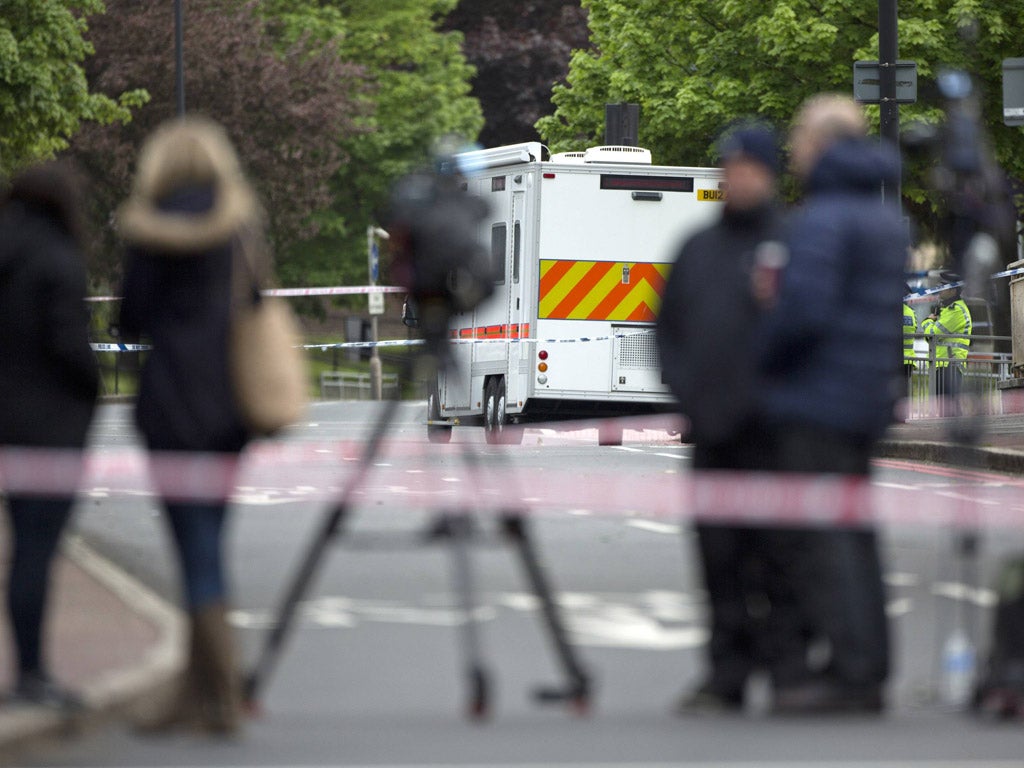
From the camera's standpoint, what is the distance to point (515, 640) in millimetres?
9172

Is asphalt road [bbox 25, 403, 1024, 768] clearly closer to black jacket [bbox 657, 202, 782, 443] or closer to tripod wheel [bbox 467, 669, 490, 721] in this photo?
tripod wheel [bbox 467, 669, 490, 721]

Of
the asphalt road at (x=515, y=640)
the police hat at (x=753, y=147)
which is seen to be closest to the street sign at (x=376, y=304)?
the asphalt road at (x=515, y=640)

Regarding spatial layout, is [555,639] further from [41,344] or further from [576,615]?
[576,615]

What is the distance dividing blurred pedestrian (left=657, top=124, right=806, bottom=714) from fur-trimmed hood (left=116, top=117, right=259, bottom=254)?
1497mm

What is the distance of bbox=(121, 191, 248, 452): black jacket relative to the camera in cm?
701

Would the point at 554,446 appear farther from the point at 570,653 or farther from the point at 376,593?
the point at 570,653

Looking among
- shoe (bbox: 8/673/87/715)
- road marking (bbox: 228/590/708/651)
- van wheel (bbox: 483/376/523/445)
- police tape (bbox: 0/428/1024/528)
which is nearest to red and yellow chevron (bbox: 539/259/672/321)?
van wheel (bbox: 483/376/523/445)

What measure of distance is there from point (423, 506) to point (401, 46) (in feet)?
151

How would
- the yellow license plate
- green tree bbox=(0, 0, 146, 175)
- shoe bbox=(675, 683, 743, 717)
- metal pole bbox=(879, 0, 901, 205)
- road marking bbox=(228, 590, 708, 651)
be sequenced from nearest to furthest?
shoe bbox=(675, 683, 743, 717)
road marking bbox=(228, 590, 708, 651)
metal pole bbox=(879, 0, 901, 205)
the yellow license plate
green tree bbox=(0, 0, 146, 175)

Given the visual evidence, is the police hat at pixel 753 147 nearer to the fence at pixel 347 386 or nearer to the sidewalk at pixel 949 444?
the sidewalk at pixel 949 444

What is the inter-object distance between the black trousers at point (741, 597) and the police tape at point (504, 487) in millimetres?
47

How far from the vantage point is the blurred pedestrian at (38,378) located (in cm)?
721

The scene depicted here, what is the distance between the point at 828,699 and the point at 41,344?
265 cm

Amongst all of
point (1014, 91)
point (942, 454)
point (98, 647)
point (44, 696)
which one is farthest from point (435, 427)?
point (44, 696)
